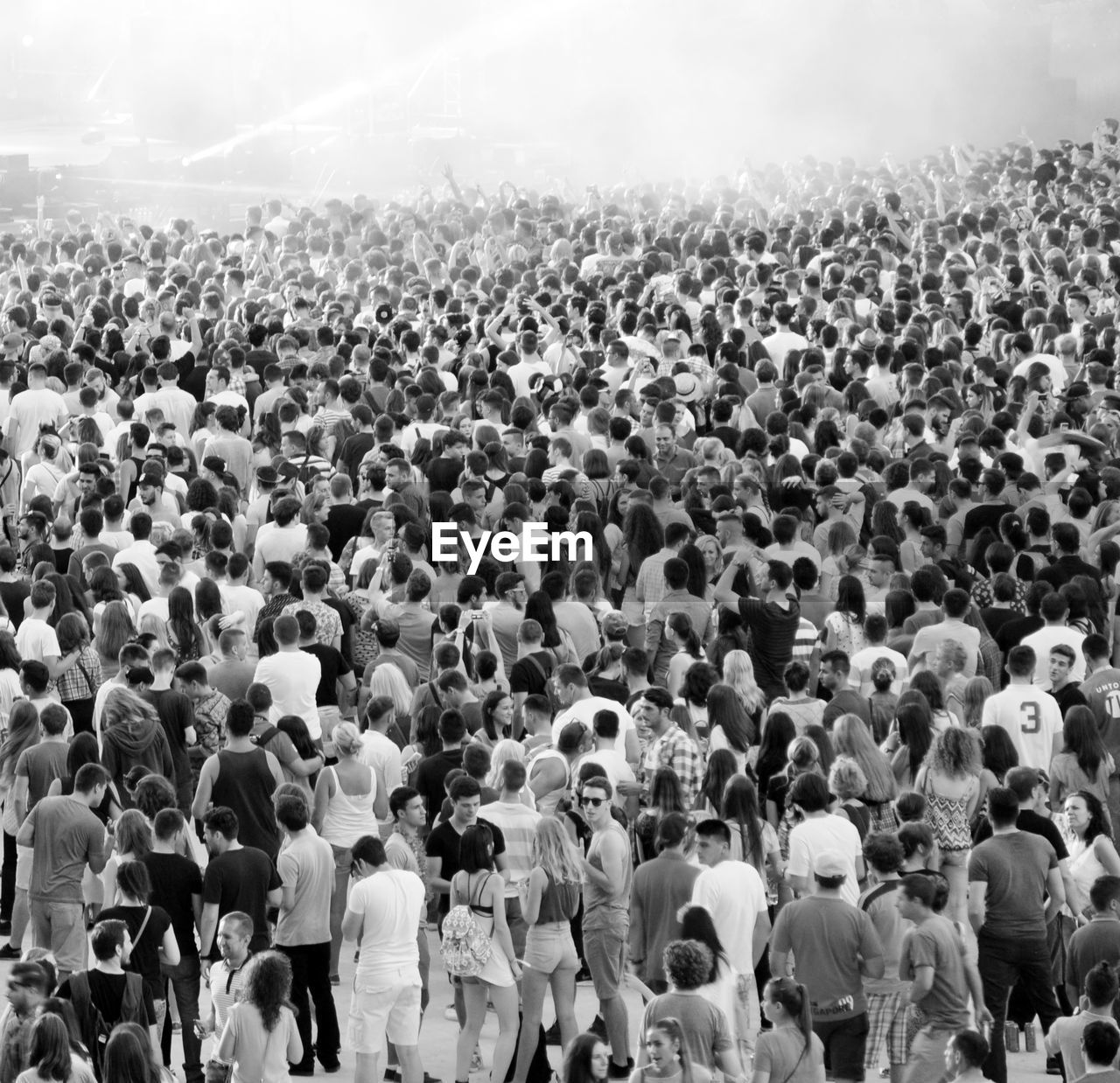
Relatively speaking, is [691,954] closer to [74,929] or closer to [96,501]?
[74,929]

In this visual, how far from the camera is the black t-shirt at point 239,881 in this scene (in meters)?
7.65

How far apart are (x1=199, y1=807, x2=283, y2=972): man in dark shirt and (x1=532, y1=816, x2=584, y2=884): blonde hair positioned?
40.7 inches

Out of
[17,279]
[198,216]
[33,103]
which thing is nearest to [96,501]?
[17,279]

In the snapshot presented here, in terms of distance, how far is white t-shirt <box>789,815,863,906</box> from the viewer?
7.68 meters

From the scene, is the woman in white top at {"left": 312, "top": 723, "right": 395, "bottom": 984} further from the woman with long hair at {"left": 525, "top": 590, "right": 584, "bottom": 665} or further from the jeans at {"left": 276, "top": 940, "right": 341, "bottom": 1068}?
the woman with long hair at {"left": 525, "top": 590, "right": 584, "bottom": 665}

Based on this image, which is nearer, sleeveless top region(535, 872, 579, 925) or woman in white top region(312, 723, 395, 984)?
sleeveless top region(535, 872, 579, 925)

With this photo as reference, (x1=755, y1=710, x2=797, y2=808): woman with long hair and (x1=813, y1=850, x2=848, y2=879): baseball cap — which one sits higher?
(x1=755, y1=710, x2=797, y2=808): woman with long hair

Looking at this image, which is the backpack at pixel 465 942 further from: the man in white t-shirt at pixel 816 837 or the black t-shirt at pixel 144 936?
the man in white t-shirt at pixel 816 837

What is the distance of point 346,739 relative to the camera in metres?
8.43

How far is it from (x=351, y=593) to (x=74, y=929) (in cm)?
263

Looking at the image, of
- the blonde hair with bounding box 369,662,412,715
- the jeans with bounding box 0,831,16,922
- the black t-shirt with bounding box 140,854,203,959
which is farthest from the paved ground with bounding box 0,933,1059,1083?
the blonde hair with bounding box 369,662,412,715

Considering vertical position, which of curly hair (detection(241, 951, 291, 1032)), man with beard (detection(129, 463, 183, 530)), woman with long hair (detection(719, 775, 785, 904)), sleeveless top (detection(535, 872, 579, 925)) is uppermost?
man with beard (detection(129, 463, 183, 530))

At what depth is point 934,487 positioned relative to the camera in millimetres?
11477

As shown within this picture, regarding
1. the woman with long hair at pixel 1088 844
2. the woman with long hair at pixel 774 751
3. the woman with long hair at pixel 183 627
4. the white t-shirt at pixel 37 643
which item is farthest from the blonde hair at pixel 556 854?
the white t-shirt at pixel 37 643
